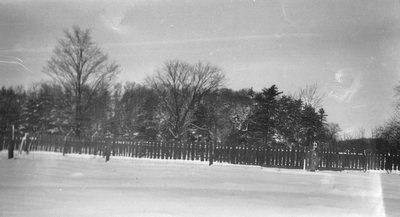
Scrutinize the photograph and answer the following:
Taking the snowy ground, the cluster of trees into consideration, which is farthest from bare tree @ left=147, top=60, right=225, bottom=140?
the snowy ground

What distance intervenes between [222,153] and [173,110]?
11.8 m

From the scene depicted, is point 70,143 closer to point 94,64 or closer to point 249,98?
point 94,64

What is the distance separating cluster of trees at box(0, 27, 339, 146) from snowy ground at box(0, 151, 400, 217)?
324 centimetres

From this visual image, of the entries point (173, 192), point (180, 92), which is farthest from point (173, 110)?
point (173, 192)

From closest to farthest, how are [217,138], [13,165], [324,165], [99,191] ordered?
[99,191] → [13,165] → [324,165] → [217,138]

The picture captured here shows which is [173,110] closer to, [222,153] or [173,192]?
[222,153]

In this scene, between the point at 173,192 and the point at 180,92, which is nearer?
the point at 173,192

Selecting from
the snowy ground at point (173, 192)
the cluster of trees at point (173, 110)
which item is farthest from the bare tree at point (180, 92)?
the snowy ground at point (173, 192)

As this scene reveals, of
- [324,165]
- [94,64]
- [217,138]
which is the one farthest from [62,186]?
[217,138]

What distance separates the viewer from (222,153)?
44.2ft

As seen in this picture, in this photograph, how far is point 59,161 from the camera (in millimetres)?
9648

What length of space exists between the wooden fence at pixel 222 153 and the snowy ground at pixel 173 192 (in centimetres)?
277

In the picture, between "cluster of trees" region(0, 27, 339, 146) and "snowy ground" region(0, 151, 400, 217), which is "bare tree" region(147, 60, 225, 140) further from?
"snowy ground" region(0, 151, 400, 217)

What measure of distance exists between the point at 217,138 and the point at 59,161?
14.7 metres
